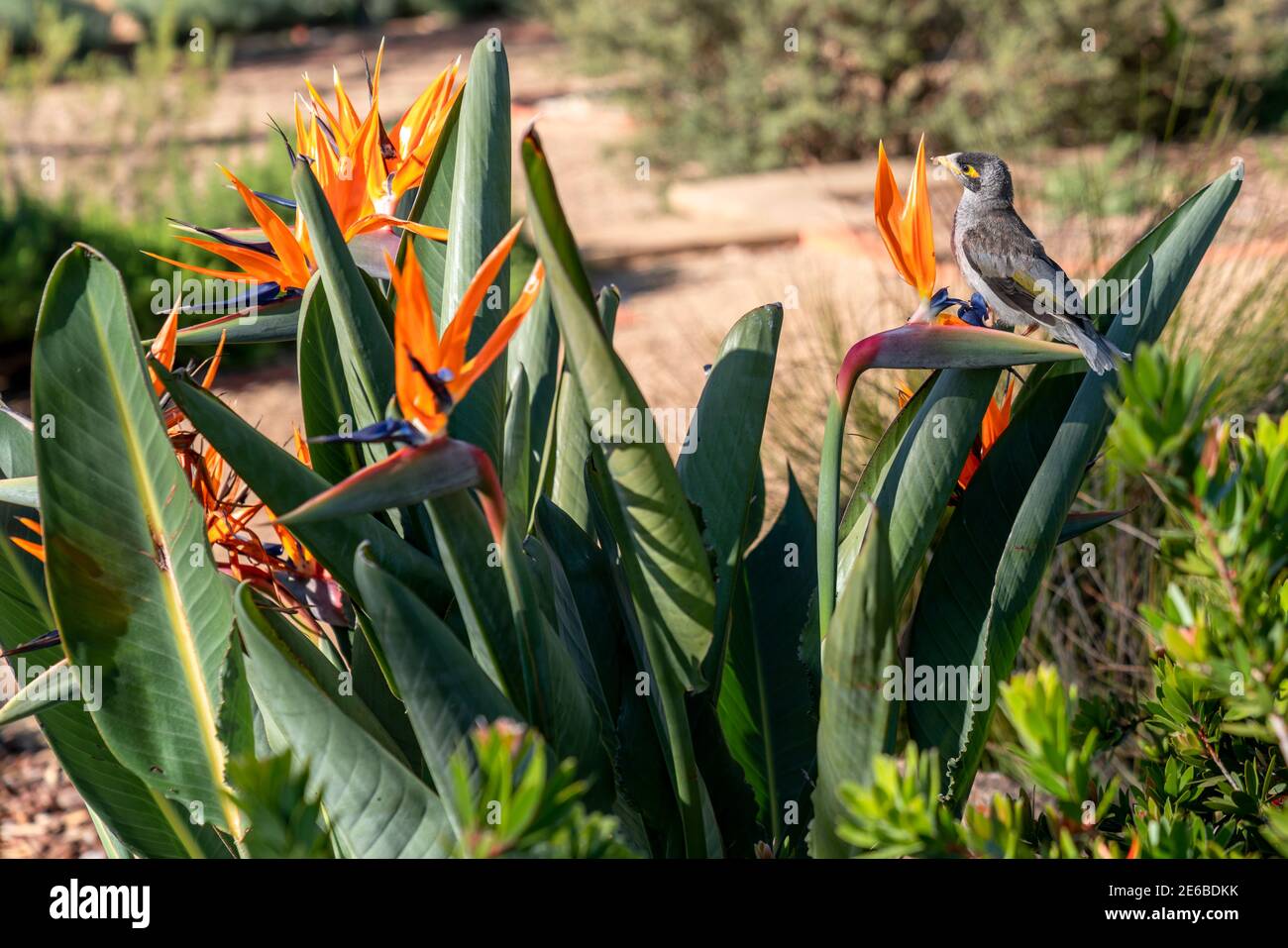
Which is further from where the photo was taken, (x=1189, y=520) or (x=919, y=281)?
(x=919, y=281)

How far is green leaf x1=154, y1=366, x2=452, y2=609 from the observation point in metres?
1.10

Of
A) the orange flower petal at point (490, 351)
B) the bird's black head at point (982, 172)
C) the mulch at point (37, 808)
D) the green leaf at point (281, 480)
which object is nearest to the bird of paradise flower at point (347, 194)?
the green leaf at point (281, 480)

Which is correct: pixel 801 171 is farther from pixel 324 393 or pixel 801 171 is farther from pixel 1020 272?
pixel 324 393

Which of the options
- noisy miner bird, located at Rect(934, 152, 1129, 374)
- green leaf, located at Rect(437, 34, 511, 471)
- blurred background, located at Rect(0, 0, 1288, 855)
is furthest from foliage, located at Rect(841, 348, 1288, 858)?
blurred background, located at Rect(0, 0, 1288, 855)

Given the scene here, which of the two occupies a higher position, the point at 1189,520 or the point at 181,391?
the point at 181,391

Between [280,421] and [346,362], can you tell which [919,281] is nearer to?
[346,362]

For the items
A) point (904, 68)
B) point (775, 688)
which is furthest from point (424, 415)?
point (904, 68)

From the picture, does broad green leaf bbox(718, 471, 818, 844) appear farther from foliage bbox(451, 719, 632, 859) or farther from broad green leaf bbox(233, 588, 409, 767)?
foliage bbox(451, 719, 632, 859)

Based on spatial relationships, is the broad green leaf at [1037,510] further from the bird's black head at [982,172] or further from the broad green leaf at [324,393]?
the broad green leaf at [324,393]

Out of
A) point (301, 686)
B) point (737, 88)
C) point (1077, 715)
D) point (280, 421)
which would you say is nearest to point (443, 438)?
point (301, 686)

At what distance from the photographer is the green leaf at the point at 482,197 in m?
1.29

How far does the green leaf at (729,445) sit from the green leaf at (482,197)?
22 centimetres

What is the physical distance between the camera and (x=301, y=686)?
41.4 inches

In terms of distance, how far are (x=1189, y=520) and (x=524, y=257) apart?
1198mm
